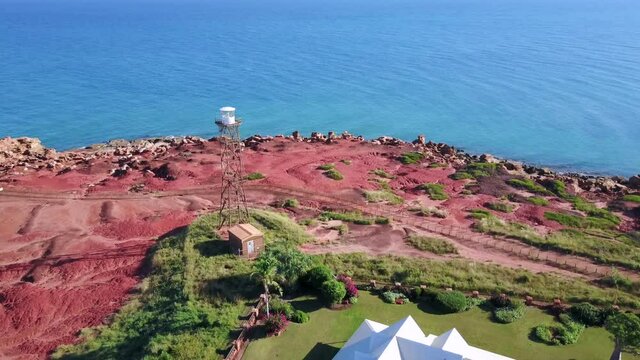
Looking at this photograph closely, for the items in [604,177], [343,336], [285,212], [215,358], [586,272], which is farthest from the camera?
[604,177]

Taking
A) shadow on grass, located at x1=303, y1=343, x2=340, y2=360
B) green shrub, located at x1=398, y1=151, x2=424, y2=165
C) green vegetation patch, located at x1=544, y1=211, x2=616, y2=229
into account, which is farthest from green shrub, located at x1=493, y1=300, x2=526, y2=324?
green shrub, located at x1=398, y1=151, x2=424, y2=165

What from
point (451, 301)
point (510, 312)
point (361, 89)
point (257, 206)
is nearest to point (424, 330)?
point (451, 301)

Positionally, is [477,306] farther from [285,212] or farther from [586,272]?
[285,212]

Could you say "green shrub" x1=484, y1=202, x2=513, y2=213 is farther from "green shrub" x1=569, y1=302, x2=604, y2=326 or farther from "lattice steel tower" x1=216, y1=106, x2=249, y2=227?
"lattice steel tower" x1=216, y1=106, x2=249, y2=227

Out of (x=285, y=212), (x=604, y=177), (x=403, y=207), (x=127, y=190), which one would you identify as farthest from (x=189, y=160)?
(x=604, y=177)

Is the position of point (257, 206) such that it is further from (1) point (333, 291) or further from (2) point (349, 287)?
(1) point (333, 291)

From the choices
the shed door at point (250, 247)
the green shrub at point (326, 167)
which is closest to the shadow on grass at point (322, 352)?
the shed door at point (250, 247)

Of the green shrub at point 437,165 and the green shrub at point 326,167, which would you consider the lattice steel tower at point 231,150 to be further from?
the green shrub at point 437,165
